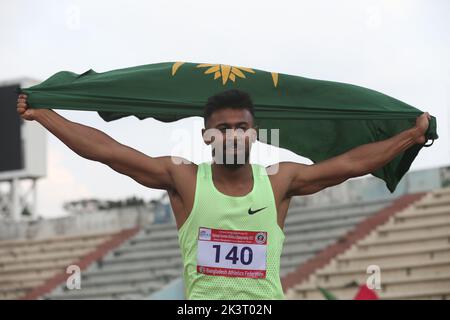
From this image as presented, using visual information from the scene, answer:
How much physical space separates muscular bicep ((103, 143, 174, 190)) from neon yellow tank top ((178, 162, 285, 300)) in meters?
0.17

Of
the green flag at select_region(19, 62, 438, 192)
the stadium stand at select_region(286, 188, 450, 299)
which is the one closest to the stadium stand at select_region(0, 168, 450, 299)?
the stadium stand at select_region(286, 188, 450, 299)

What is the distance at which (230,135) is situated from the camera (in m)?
3.63

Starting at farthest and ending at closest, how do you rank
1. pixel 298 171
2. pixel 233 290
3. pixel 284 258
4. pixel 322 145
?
pixel 284 258 < pixel 322 145 < pixel 298 171 < pixel 233 290

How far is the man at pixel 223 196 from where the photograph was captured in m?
3.63

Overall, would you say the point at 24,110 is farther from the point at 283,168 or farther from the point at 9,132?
the point at 9,132

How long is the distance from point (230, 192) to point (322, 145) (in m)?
1.32

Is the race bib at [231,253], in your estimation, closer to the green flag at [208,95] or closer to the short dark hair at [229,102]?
the short dark hair at [229,102]

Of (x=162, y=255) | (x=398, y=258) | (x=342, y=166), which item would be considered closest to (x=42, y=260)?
(x=162, y=255)

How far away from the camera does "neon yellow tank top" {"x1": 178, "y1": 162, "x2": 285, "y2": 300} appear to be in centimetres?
362

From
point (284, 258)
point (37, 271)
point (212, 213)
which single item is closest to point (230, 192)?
point (212, 213)

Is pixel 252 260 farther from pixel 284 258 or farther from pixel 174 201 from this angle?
pixel 284 258

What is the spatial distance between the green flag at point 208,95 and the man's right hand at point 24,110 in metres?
0.23

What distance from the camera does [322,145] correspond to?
16.1 feet

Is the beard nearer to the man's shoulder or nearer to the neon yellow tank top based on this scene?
the neon yellow tank top
